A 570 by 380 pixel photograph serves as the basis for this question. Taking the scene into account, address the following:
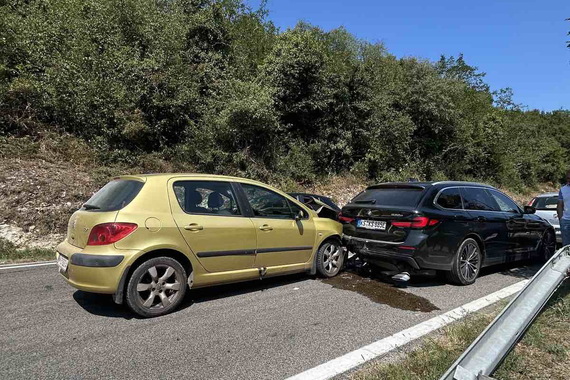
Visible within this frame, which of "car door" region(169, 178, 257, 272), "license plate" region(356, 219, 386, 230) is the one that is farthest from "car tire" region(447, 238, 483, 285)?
"car door" region(169, 178, 257, 272)

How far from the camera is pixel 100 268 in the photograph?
4305 millimetres

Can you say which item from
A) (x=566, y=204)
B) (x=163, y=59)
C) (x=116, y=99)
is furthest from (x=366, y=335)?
(x=163, y=59)

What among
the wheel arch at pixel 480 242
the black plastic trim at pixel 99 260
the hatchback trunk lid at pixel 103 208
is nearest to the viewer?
the black plastic trim at pixel 99 260

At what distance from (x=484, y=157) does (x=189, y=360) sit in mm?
28210

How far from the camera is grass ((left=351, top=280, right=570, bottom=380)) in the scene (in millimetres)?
3139

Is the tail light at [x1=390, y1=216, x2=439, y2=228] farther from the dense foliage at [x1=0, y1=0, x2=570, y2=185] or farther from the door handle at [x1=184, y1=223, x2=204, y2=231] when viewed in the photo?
the dense foliage at [x1=0, y1=0, x2=570, y2=185]

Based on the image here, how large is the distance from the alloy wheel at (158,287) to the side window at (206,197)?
2.65ft

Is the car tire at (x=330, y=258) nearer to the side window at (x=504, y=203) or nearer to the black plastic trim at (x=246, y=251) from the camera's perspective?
the black plastic trim at (x=246, y=251)

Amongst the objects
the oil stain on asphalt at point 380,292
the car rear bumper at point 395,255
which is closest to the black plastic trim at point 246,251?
the oil stain on asphalt at point 380,292

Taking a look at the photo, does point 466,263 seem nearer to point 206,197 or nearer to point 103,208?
point 206,197

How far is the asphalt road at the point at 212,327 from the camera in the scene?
3.38 m

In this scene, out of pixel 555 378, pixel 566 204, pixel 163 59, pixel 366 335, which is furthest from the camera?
pixel 163 59

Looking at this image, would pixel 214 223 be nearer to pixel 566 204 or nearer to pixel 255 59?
pixel 566 204

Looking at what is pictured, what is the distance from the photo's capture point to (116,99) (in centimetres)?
1348
